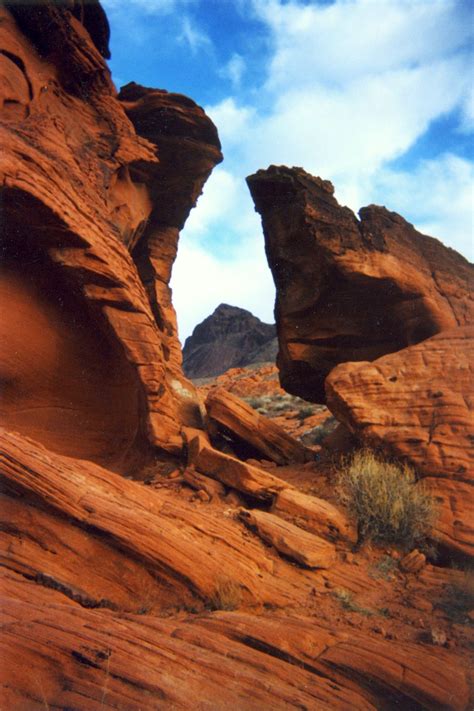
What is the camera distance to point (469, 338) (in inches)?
382

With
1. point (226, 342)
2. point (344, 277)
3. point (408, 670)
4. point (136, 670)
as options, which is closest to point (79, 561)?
point (136, 670)

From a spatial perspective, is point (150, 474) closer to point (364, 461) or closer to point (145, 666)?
point (364, 461)

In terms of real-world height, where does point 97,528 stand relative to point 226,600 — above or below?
above

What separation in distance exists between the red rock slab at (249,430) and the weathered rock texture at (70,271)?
98cm

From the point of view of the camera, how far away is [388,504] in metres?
7.45

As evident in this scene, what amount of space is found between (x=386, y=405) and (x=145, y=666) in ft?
22.3

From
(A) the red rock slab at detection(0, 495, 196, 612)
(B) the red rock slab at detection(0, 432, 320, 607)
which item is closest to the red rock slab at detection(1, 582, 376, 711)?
(A) the red rock slab at detection(0, 495, 196, 612)

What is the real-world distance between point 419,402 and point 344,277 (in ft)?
13.6

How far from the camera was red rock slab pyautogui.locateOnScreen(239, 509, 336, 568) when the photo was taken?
A: 6484mm

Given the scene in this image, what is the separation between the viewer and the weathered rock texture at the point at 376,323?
329 inches

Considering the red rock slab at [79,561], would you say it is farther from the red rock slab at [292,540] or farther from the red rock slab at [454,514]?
the red rock slab at [454,514]

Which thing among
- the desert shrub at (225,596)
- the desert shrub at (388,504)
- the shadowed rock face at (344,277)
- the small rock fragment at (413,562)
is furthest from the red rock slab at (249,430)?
the desert shrub at (225,596)

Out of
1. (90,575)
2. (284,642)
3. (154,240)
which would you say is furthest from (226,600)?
(154,240)

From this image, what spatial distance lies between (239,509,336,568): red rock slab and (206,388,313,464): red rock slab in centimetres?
315
